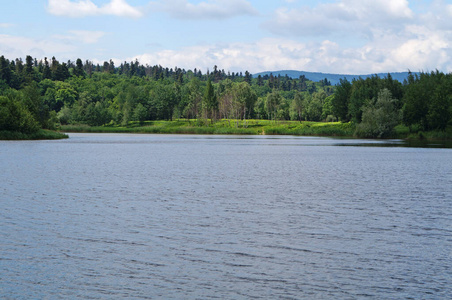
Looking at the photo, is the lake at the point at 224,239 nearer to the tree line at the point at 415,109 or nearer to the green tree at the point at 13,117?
the green tree at the point at 13,117

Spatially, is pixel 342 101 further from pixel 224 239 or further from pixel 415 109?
pixel 224 239

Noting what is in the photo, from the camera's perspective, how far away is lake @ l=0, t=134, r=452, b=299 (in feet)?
49.0

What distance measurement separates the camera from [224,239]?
2084cm

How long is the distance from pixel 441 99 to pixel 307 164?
76.2 metres

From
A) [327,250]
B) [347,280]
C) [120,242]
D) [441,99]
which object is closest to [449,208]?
[327,250]

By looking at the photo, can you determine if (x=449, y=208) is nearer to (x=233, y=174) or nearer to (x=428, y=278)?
(x=428, y=278)

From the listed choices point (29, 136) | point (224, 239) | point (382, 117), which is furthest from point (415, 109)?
point (224, 239)

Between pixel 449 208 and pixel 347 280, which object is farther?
pixel 449 208

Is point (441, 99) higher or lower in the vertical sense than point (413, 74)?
lower

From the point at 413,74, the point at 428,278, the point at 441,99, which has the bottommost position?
the point at 428,278

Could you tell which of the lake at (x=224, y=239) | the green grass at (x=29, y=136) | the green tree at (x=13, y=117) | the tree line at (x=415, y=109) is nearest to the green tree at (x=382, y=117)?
the tree line at (x=415, y=109)

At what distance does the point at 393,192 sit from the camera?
117ft

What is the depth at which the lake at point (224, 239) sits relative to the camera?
14938 millimetres

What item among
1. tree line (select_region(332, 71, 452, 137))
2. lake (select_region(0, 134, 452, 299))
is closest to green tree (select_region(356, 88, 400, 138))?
tree line (select_region(332, 71, 452, 137))
